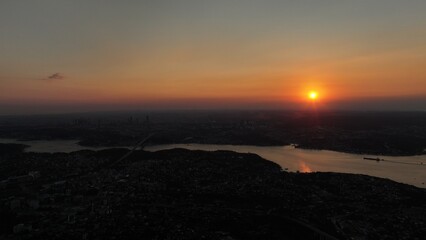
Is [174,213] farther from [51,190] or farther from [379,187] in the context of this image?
[379,187]

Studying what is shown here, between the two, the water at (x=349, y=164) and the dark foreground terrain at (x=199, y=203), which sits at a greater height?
the dark foreground terrain at (x=199, y=203)

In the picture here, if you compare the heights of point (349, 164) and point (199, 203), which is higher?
point (199, 203)

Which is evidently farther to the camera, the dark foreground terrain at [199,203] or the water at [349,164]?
the water at [349,164]

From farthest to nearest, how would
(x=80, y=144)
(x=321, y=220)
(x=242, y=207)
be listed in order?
(x=80, y=144) → (x=242, y=207) → (x=321, y=220)

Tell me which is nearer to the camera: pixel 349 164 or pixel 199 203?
pixel 199 203

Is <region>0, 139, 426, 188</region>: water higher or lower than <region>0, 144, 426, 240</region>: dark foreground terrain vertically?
lower

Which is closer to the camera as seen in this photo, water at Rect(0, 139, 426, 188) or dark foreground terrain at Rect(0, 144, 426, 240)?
dark foreground terrain at Rect(0, 144, 426, 240)

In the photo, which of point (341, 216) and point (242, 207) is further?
point (242, 207)

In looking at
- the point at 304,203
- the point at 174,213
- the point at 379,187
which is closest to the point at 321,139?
the point at 379,187
